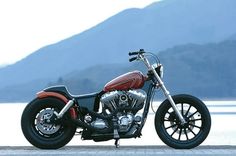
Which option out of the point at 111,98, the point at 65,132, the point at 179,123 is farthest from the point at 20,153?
the point at 179,123

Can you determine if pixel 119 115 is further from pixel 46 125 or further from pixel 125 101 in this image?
pixel 46 125

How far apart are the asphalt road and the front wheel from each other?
0.50 feet

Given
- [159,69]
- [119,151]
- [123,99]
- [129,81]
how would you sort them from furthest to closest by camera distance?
1. [159,69]
2. [123,99]
3. [129,81]
4. [119,151]

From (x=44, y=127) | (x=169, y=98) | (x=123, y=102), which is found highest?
(x=169, y=98)

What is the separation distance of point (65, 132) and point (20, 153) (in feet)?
3.27

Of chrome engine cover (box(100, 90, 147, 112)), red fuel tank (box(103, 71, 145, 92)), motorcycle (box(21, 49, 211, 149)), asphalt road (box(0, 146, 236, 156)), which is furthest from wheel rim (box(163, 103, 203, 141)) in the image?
red fuel tank (box(103, 71, 145, 92))

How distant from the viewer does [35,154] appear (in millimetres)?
9156

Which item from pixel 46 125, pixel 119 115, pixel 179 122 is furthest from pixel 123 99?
pixel 46 125

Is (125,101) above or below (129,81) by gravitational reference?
below

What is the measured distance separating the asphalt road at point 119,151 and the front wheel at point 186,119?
151 millimetres

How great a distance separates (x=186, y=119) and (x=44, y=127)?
2159 millimetres

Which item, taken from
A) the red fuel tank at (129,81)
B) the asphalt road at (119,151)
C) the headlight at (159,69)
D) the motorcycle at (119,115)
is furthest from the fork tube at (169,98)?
the asphalt road at (119,151)

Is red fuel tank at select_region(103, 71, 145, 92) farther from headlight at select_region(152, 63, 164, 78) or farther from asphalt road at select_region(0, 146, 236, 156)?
asphalt road at select_region(0, 146, 236, 156)

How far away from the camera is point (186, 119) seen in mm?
10086
